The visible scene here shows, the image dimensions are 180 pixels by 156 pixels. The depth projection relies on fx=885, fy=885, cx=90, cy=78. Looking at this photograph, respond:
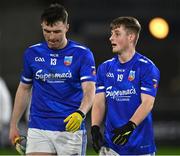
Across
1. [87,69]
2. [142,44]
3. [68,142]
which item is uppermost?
[87,69]

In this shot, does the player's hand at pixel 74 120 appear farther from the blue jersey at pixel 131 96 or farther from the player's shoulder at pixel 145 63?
the player's shoulder at pixel 145 63

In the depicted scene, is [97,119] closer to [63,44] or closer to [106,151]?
[106,151]

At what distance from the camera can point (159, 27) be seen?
20.4 metres

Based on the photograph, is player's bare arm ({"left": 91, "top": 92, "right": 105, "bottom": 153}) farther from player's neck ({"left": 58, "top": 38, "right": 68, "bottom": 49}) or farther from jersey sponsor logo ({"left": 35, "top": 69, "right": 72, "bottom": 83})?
player's neck ({"left": 58, "top": 38, "right": 68, "bottom": 49})

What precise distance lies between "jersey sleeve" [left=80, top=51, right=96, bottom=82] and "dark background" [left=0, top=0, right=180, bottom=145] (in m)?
9.50

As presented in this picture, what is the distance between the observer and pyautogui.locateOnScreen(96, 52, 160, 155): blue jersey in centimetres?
964

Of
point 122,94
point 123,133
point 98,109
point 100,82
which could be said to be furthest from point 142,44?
point 123,133

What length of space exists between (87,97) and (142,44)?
10660 mm

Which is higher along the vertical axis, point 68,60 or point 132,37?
point 132,37

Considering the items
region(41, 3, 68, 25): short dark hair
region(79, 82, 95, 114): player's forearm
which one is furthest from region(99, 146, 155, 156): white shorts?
region(41, 3, 68, 25): short dark hair

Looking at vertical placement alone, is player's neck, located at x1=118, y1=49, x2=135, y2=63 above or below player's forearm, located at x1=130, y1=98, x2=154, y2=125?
above

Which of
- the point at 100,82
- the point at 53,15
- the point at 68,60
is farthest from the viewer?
the point at 68,60

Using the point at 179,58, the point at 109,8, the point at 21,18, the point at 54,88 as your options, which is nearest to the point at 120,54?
the point at 54,88

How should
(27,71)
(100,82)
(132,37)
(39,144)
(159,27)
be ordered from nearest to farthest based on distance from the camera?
(132,37), (100,82), (39,144), (27,71), (159,27)
